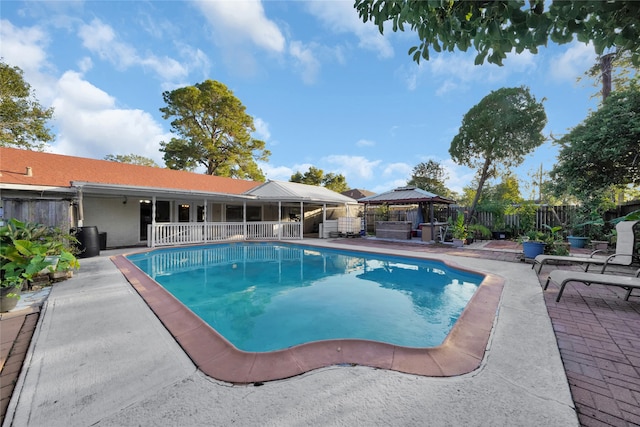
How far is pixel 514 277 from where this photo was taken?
5.64m

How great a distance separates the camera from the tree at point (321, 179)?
35906 mm

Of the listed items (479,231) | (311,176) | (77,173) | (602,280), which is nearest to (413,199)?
Answer: (479,231)

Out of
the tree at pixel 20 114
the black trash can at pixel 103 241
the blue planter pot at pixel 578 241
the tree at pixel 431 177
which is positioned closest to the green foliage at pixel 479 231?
the blue planter pot at pixel 578 241

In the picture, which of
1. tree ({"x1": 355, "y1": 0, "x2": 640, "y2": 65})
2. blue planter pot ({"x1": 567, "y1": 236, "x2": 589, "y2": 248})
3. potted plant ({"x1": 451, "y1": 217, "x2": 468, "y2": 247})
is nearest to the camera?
tree ({"x1": 355, "y1": 0, "x2": 640, "y2": 65})

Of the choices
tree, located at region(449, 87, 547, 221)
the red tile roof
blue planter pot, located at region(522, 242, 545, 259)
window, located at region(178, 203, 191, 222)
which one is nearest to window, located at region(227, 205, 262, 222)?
the red tile roof

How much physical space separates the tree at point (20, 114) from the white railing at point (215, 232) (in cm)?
1193

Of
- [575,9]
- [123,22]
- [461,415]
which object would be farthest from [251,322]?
[123,22]

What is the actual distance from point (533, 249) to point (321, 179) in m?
30.5

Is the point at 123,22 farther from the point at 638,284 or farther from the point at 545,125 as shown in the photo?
the point at 545,125

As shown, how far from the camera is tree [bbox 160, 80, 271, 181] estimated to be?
69.9ft

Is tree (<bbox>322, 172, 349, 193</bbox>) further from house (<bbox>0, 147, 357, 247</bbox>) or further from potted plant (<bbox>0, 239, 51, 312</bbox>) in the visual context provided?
potted plant (<bbox>0, 239, 51, 312</bbox>)

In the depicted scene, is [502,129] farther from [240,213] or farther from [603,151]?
[240,213]

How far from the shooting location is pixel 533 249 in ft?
23.6

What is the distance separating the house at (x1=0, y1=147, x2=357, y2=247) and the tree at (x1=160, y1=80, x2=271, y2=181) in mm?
7085
